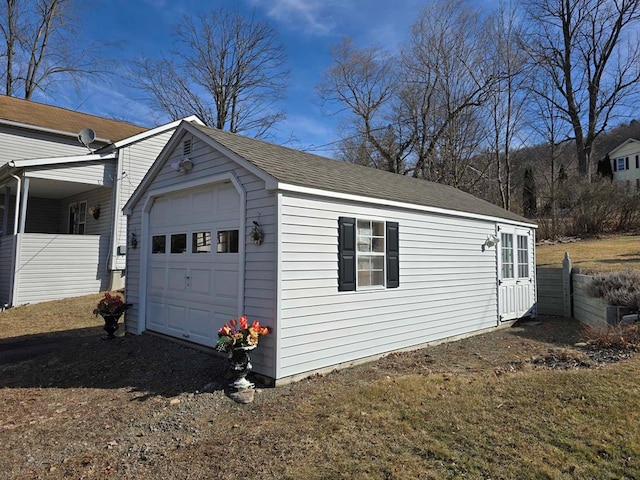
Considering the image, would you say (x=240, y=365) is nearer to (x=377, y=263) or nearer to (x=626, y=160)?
(x=377, y=263)

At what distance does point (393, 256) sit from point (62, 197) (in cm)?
1550

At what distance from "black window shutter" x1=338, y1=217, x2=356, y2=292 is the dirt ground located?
1.31 m

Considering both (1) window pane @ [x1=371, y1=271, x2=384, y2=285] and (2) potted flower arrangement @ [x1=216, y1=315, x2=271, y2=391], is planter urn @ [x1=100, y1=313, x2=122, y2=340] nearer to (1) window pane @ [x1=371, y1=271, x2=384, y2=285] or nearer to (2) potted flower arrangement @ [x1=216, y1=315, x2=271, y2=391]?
(2) potted flower arrangement @ [x1=216, y1=315, x2=271, y2=391]

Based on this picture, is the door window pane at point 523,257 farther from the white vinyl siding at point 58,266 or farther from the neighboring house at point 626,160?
the neighboring house at point 626,160

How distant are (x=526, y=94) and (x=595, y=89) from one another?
5.20 metres

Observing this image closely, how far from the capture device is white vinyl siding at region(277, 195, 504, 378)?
539 centimetres

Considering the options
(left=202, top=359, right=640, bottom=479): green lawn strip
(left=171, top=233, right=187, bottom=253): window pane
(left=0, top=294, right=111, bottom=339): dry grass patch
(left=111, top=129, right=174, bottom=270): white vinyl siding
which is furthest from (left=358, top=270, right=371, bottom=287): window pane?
(left=111, top=129, right=174, bottom=270): white vinyl siding

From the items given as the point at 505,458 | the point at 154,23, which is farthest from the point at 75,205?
the point at 505,458

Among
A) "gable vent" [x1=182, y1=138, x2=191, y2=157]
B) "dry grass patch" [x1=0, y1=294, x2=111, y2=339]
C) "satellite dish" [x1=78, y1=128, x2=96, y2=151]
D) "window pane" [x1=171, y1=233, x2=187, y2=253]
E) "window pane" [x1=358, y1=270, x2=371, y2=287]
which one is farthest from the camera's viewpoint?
"satellite dish" [x1=78, y1=128, x2=96, y2=151]

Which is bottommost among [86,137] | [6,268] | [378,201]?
[6,268]

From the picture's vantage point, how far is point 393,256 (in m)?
6.88

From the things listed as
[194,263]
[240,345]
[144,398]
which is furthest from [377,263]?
[144,398]

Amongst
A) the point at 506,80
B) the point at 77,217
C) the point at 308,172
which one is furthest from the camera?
the point at 506,80

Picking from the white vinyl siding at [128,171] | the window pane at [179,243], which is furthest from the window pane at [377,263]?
the white vinyl siding at [128,171]
